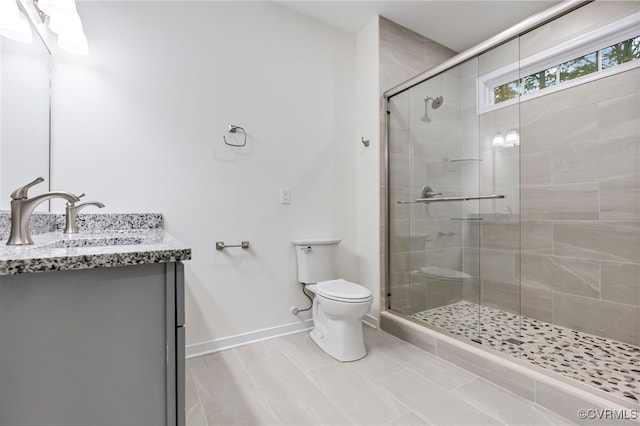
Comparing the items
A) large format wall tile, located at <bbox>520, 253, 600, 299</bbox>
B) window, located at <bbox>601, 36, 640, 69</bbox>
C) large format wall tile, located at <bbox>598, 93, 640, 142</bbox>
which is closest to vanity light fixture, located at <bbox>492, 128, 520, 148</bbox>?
large format wall tile, located at <bbox>598, 93, 640, 142</bbox>

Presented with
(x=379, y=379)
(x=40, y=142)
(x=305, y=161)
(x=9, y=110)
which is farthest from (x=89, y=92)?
(x=379, y=379)

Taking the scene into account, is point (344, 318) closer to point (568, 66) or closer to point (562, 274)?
point (562, 274)

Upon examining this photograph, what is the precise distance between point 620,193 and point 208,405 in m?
2.82

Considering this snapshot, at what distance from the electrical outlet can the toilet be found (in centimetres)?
32

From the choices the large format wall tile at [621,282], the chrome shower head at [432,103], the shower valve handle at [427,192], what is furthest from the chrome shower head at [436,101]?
the large format wall tile at [621,282]

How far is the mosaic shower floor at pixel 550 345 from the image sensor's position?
155 cm

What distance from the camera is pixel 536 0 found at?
2271mm

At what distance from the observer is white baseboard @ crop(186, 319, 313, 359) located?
6.41 feet

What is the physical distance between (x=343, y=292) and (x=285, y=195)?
857 mm

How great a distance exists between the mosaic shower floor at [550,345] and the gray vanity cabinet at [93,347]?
1.73 m

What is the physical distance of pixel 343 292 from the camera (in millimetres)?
1888

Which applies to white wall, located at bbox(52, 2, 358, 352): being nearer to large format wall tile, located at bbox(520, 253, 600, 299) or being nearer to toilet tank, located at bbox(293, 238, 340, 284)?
toilet tank, located at bbox(293, 238, 340, 284)

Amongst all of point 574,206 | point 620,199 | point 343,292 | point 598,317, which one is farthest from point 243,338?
point 620,199

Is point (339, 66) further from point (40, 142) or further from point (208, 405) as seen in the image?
point (208, 405)
